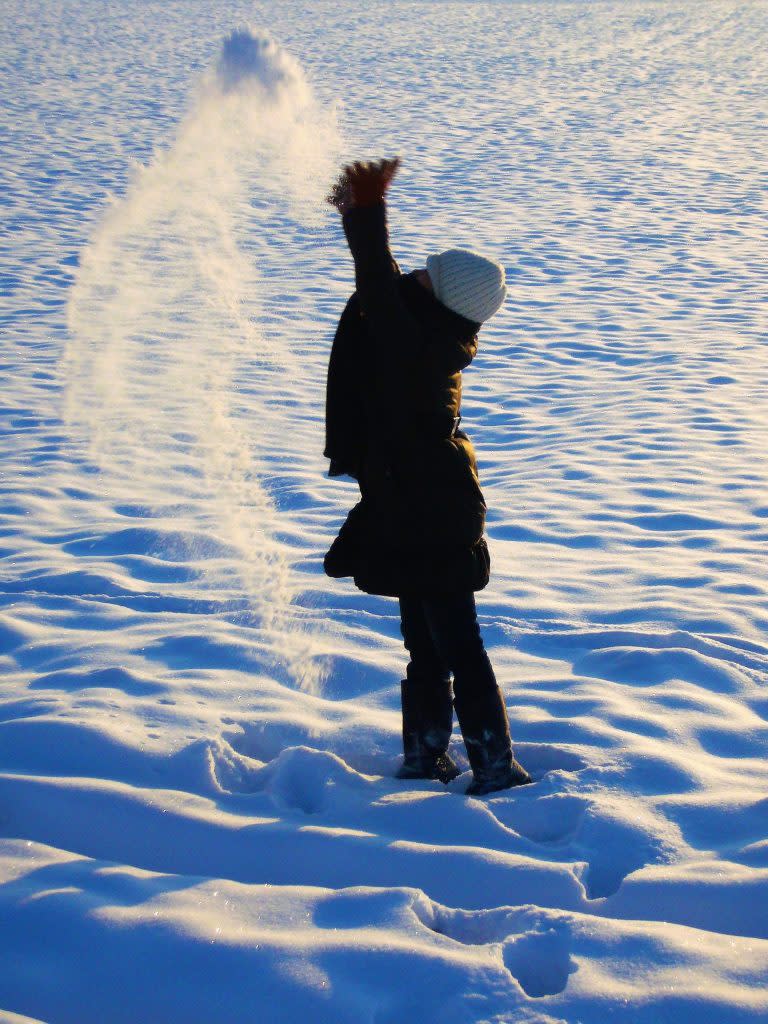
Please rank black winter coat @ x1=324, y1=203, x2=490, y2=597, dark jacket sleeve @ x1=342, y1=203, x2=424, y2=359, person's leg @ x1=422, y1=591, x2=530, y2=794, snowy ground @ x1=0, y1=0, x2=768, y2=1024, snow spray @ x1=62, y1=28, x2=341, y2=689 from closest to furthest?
snowy ground @ x1=0, y1=0, x2=768, y2=1024 → dark jacket sleeve @ x1=342, y1=203, x2=424, y2=359 → black winter coat @ x1=324, y1=203, x2=490, y2=597 → person's leg @ x1=422, y1=591, x2=530, y2=794 → snow spray @ x1=62, y1=28, x2=341, y2=689

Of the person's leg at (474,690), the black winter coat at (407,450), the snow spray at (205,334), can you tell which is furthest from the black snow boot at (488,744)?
the snow spray at (205,334)

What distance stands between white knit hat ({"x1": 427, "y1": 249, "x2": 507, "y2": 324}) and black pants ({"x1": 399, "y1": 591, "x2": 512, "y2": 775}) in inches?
28.8

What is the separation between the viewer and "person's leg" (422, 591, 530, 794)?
286 centimetres

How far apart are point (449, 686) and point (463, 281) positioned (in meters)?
1.14

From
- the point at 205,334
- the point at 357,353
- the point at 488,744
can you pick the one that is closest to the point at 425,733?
the point at 488,744

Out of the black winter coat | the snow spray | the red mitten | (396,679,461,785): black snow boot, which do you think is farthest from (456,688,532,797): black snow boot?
the red mitten

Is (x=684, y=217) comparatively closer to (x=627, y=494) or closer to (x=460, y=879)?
(x=627, y=494)

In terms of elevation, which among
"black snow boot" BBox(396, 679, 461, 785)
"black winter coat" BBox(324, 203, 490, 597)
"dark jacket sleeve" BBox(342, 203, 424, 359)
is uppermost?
"dark jacket sleeve" BBox(342, 203, 424, 359)

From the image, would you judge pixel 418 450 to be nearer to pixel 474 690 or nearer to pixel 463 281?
pixel 463 281

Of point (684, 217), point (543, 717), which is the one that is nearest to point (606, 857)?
point (543, 717)

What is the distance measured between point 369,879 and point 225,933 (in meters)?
0.40

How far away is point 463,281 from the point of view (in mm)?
2600

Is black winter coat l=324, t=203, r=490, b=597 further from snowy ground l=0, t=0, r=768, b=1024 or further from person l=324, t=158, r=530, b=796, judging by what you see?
snowy ground l=0, t=0, r=768, b=1024

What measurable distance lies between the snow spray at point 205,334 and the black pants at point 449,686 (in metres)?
0.76
